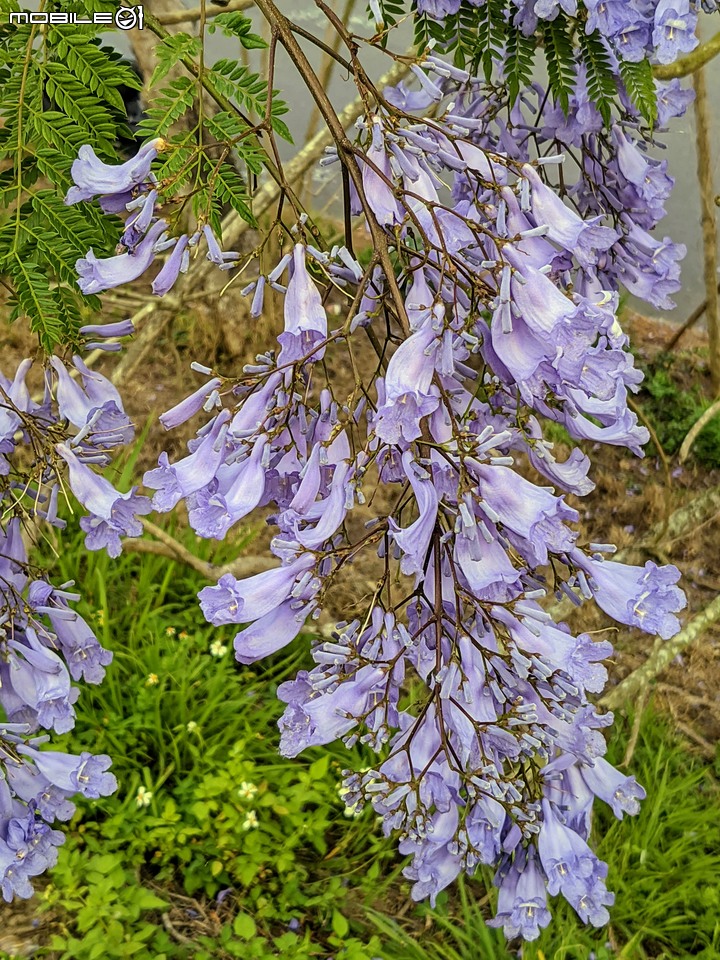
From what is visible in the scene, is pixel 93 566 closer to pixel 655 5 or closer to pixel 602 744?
pixel 602 744

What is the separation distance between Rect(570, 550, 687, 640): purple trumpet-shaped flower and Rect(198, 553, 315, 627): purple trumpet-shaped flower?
382 millimetres

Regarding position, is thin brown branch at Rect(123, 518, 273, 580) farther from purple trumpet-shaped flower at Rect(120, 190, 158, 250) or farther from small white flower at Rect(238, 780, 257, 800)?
purple trumpet-shaped flower at Rect(120, 190, 158, 250)

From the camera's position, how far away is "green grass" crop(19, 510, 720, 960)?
2.35 m

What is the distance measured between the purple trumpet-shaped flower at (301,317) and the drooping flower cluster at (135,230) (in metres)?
0.08

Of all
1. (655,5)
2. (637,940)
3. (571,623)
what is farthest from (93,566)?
(655,5)

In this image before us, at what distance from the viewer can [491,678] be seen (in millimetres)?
1112

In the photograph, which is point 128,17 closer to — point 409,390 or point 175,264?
point 175,264

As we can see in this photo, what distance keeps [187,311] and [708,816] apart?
349 centimetres

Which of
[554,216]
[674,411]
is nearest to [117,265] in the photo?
[554,216]

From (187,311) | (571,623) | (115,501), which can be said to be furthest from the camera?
(187,311)

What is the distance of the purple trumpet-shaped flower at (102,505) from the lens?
130 centimetres

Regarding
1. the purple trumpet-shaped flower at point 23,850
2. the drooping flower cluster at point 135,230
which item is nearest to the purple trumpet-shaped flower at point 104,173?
the drooping flower cluster at point 135,230

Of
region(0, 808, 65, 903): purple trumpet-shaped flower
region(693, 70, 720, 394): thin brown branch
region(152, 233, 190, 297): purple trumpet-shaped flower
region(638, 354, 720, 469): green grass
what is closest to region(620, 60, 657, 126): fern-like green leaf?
region(152, 233, 190, 297): purple trumpet-shaped flower

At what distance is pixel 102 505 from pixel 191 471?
0.96ft
